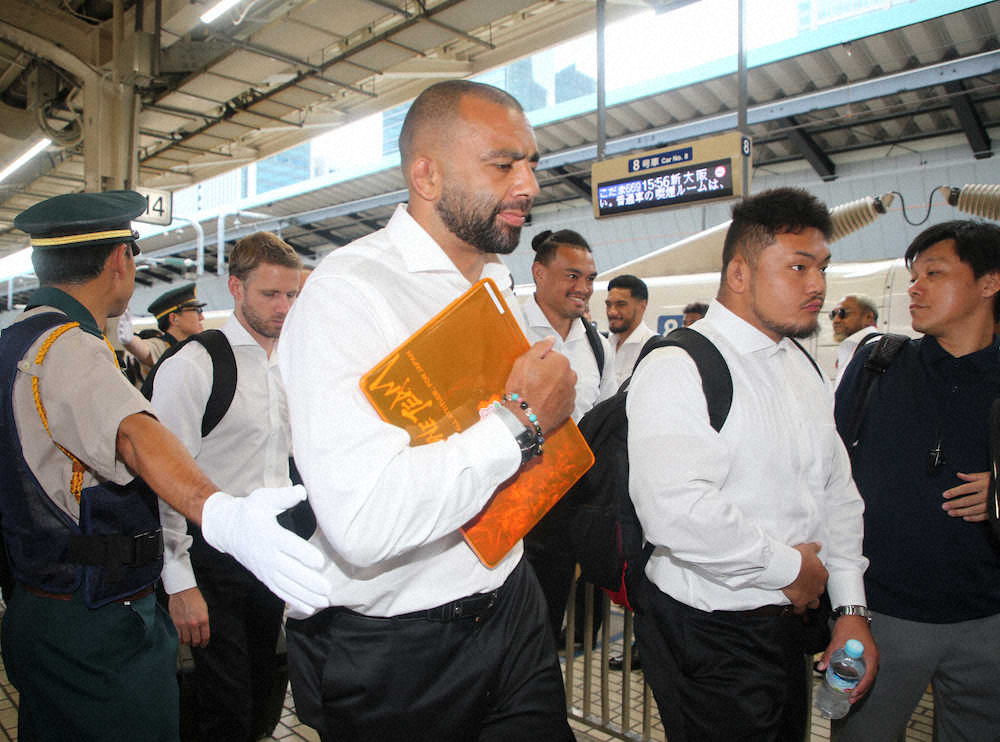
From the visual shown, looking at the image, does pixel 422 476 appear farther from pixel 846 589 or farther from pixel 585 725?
pixel 585 725

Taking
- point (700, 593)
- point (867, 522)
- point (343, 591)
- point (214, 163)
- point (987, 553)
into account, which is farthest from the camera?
point (214, 163)

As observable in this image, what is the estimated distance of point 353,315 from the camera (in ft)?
4.32

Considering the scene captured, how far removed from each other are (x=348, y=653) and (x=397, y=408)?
1.86 feet

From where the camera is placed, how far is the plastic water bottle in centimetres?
187

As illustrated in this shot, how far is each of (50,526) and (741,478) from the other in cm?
182

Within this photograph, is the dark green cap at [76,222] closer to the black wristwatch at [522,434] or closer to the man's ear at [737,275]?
the black wristwatch at [522,434]

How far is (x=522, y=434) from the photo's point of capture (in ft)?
4.19

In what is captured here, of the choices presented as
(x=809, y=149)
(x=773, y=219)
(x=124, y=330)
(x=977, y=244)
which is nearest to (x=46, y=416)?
(x=773, y=219)

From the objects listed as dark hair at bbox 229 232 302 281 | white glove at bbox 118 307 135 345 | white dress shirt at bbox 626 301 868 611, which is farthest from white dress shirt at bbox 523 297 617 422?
white glove at bbox 118 307 135 345

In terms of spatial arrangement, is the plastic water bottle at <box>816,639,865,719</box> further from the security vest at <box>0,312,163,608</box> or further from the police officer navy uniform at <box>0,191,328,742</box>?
the security vest at <box>0,312,163,608</box>

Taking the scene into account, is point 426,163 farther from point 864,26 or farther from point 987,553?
point 864,26

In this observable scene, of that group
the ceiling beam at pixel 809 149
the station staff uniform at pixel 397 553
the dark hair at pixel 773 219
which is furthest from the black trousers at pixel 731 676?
the ceiling beam at pixel 809 149

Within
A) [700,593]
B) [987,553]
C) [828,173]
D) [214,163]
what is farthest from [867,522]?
[828,173]

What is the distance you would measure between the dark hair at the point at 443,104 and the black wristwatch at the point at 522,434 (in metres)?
0.65
